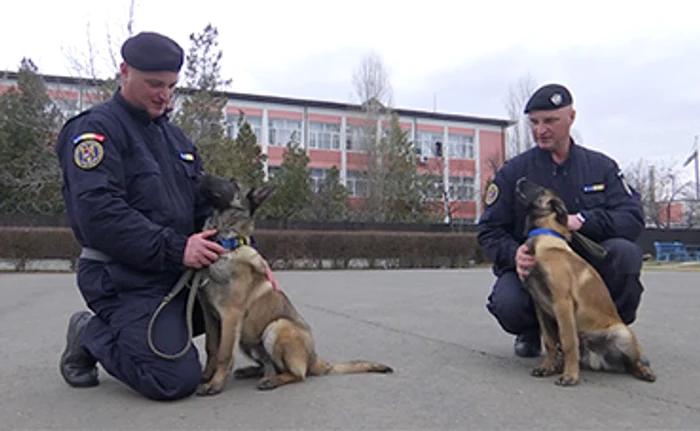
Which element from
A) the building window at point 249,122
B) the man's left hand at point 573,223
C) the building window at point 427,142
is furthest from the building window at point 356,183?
the man's left hand at point 573,223

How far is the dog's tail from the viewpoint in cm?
386

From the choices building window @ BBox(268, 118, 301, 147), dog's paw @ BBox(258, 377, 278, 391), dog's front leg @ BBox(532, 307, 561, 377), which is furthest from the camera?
building window @ BBox(268, 118, 301, 147)

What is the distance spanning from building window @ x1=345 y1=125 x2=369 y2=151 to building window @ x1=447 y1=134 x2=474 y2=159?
9755 millimetres

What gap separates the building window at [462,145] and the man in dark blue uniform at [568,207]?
49991 millimetres

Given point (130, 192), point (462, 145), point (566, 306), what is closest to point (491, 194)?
point (566, 306)

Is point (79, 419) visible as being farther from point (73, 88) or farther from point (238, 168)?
point (73, 88)

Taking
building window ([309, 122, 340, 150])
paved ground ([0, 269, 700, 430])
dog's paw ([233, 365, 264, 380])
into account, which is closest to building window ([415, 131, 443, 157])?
building window ([309, 122, 340, 150])

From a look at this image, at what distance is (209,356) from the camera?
3.73 meters

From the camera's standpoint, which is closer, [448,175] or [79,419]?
[79,419]

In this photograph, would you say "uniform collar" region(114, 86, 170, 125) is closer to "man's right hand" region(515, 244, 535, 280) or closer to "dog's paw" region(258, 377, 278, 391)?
"dog's paw" region(258, 377, 278, 391)

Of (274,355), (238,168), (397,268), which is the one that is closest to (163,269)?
(274,355)

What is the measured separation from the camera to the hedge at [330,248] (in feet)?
61.0

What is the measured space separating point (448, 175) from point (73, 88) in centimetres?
3065

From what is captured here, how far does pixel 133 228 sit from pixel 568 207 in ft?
9.70
